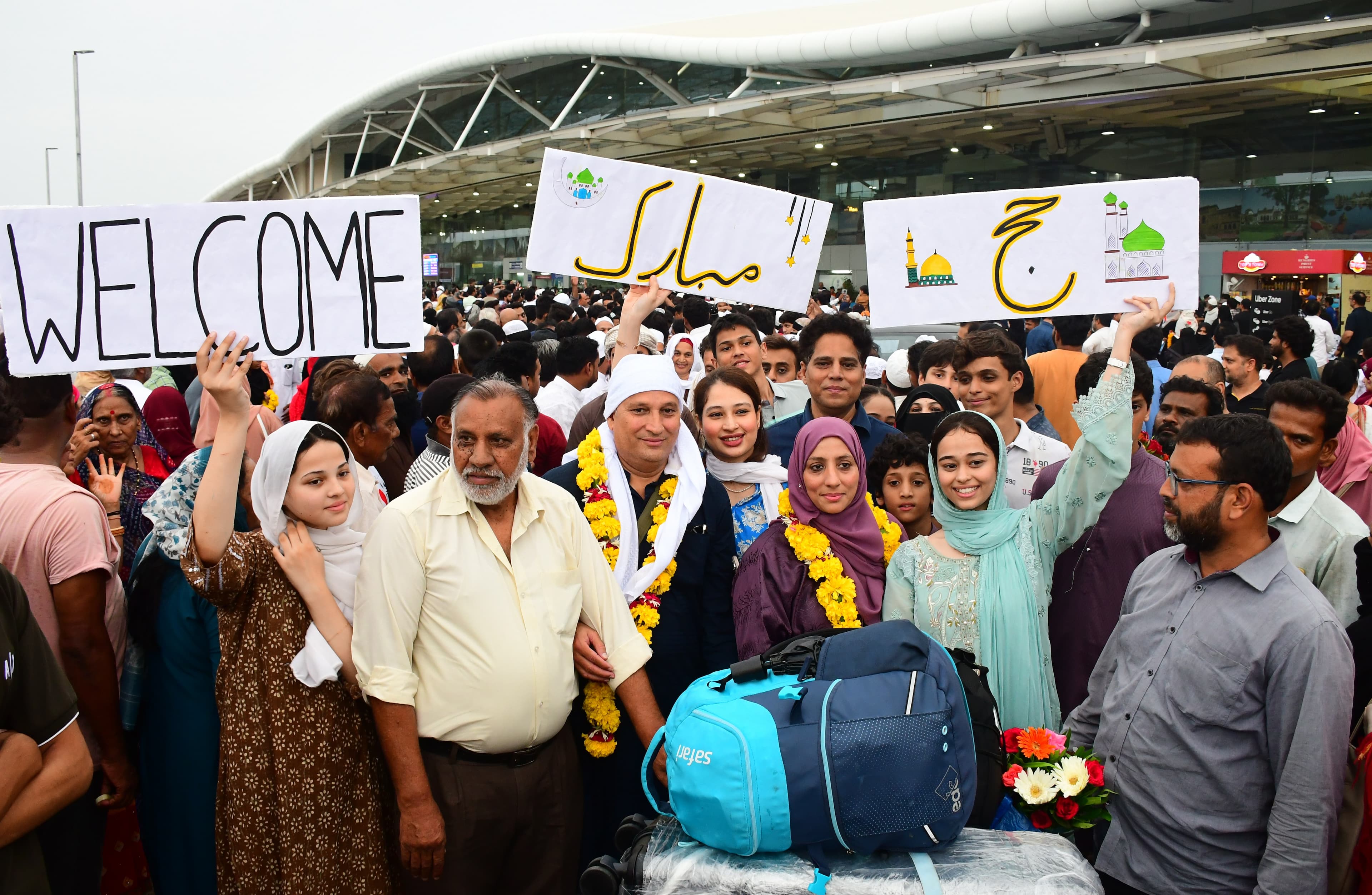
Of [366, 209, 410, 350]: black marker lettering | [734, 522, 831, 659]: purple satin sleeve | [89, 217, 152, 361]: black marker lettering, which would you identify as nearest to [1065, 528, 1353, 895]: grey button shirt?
[734, 522, 831, 659]: purple satin sleeve

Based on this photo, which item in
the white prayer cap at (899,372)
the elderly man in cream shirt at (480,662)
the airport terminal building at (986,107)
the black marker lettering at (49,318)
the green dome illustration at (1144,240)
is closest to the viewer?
the elderly man in cream shirt at (480,662)

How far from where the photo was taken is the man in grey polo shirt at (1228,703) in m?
2.44

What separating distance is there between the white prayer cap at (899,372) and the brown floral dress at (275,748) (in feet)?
17.3

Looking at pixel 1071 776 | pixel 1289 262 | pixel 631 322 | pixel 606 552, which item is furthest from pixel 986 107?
pixel 1071 776

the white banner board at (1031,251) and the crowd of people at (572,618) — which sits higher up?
the white banner board at (1031,251)

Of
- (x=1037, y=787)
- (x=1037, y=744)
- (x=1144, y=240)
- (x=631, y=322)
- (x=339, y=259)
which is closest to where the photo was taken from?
(x=1037, y=787)

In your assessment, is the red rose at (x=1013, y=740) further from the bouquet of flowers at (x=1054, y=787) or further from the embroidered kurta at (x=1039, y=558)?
the embroidered kurta at (x=1039, y=558)

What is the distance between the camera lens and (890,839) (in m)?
2.11

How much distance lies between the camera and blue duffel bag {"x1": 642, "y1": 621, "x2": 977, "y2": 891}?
209 cm

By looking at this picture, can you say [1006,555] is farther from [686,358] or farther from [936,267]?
[686,358]

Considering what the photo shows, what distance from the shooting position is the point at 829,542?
328 centimetres

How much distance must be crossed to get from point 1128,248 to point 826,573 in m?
2.12

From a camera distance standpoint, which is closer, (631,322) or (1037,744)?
(1037,744)

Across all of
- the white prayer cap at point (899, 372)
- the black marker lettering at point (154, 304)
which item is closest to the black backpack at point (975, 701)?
the black marker lettering at point (154, 304)
